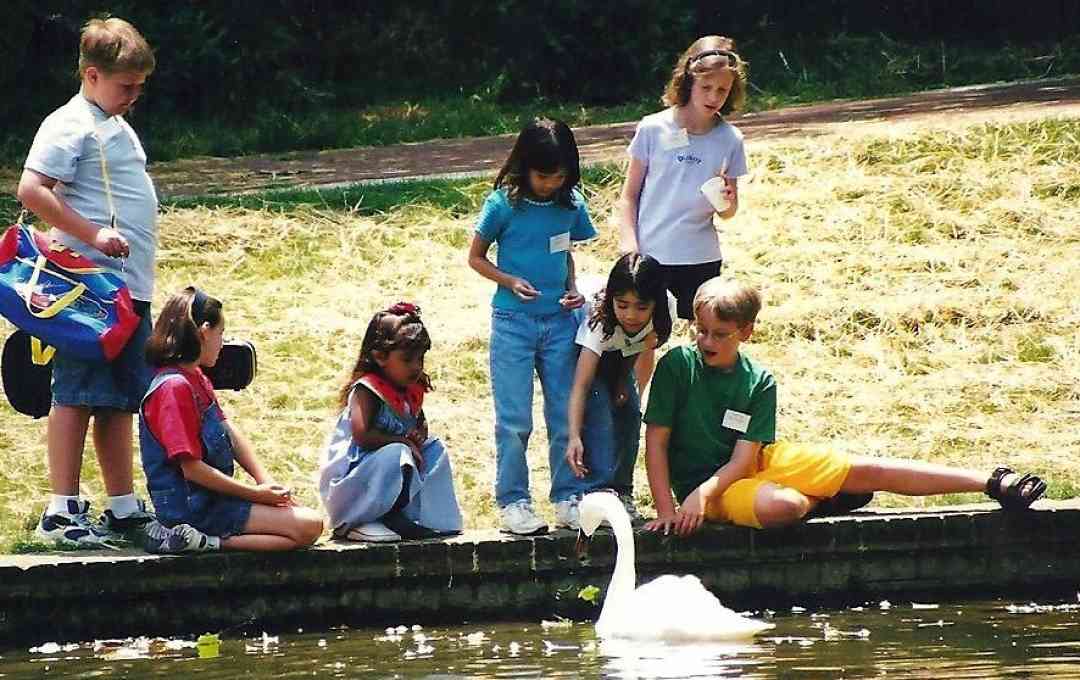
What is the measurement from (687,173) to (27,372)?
245cm

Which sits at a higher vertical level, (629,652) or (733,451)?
(733,451)

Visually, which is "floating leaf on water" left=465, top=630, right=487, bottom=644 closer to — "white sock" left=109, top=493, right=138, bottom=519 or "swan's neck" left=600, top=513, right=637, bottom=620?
"swan's neck" left=600, top=513, right=637, bottom=620

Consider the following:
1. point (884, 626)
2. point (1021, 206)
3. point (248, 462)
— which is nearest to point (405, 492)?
point (248, 462)

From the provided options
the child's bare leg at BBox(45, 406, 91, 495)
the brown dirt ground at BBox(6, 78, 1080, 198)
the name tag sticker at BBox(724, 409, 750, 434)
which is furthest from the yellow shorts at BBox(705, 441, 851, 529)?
the brown dirt ground at BBox(6, 78, 1080, 198)

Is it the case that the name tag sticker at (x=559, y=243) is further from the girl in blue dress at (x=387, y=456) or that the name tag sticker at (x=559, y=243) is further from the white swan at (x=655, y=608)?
the white swan at (x=655, y=608)

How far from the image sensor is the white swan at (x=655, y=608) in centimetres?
638

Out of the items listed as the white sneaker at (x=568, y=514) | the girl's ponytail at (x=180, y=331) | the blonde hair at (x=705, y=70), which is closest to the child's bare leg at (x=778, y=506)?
the white sneaker at (x=568, y=514)

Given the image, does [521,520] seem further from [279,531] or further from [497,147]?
[497,147]

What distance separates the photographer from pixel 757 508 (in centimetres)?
696

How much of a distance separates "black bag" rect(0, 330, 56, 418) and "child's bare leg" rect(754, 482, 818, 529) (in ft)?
7.81

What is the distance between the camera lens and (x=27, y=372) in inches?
286

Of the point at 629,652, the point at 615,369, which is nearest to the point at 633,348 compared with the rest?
the point at 615,369

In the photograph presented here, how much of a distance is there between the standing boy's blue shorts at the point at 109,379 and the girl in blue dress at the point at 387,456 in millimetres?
683

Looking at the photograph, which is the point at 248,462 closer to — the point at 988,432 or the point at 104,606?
the point at 104,606
